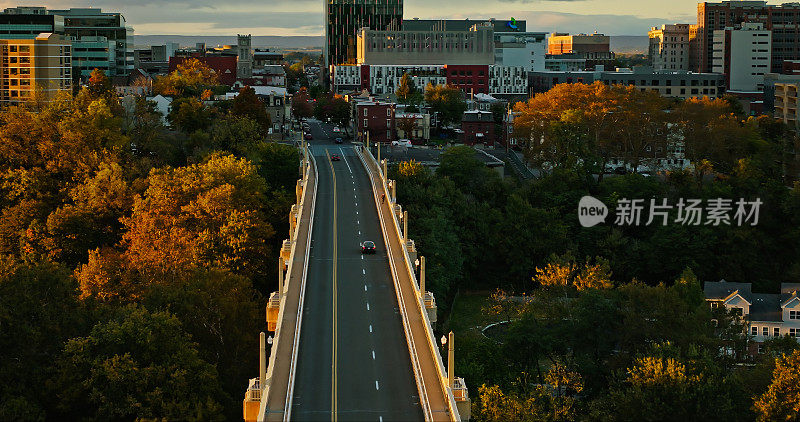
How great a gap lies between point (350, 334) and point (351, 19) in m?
144

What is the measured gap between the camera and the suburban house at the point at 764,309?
48219 millimetres

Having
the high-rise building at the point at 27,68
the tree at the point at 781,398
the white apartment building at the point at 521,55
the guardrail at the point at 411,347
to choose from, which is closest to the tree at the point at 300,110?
the high-rise building at the point at 27,68

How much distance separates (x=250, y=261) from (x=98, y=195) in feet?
34.8

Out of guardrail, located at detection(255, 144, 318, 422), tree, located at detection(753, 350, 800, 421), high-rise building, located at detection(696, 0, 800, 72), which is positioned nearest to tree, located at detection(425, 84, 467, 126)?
guardrail, located at detection(255, 144, 318, 422)

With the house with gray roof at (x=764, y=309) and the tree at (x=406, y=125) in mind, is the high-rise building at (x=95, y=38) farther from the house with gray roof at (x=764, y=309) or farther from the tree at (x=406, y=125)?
the house with gray roof at (x=764, y=309)

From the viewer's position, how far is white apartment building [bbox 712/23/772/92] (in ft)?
396

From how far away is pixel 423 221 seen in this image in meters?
53.7

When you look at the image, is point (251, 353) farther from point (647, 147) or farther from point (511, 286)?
point (647, 147)

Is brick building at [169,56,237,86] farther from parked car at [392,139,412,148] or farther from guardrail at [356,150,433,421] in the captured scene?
guardrail at [356,150,433,421]

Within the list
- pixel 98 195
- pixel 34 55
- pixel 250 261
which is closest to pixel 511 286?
pixel 250 261

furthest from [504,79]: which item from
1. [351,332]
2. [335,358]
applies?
[335,358]

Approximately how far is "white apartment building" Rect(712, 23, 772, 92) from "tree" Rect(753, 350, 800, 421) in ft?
308

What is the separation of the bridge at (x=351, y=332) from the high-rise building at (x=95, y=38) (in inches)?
2536

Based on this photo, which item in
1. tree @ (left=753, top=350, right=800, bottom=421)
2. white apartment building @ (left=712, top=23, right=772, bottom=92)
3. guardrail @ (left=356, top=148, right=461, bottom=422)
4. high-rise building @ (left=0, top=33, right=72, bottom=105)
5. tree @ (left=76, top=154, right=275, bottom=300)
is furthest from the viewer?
white apartment building @ (left=712, top=23, right=772, bottom=92)
